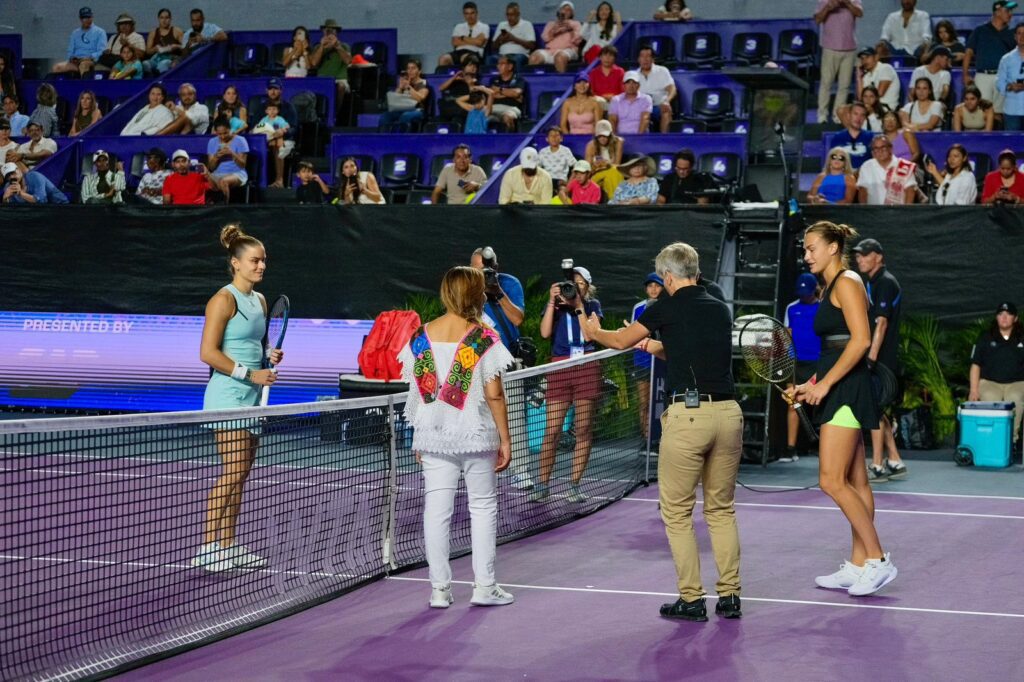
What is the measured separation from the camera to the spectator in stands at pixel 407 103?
19.1 m

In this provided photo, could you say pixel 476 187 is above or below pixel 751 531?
above

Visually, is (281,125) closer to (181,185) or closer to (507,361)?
(181,185)

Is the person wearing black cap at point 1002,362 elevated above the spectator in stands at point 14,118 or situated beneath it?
situated beneath

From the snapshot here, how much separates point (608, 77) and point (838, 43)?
117 inches

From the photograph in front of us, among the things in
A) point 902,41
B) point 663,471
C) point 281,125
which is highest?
point 902,41

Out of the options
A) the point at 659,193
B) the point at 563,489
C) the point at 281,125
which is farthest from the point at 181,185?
the point at 563,489

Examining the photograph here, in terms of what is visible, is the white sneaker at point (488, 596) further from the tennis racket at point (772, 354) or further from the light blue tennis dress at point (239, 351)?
the tennis racket at point (772, 354)

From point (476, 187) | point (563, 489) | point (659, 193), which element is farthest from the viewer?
point (476, 187)

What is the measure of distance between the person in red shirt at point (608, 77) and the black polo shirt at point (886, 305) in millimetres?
7471

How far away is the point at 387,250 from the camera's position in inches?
600

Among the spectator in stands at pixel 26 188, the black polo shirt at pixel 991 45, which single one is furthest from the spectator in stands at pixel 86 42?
the black polo shirt at pixel 991 45

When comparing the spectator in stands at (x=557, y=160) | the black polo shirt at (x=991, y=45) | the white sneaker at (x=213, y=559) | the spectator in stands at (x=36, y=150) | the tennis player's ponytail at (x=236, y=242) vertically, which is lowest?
the white sneaker at (x=213, y=559)

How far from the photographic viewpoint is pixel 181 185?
55.5 ft

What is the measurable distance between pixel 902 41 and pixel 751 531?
39.2 ft
